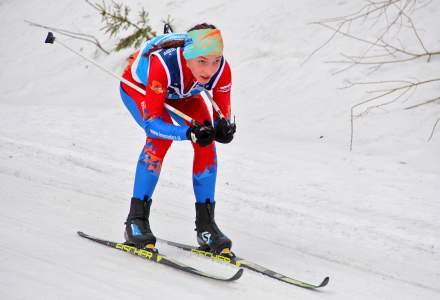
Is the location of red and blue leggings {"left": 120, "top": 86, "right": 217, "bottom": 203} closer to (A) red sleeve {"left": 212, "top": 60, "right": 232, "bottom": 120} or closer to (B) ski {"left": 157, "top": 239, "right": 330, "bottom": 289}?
(A) red sleeve {"left": 212, "top": 60, "right": 232, "bottom": 120}

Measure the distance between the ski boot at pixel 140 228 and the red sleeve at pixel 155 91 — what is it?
2.05 ft

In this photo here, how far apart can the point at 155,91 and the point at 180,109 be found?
45 centimetres

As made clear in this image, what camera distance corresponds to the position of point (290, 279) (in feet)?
13.5

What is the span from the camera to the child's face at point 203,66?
165 inches

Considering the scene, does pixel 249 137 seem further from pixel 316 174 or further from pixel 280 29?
pixel 280 29

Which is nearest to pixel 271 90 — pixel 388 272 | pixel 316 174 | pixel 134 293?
pixel 316 174

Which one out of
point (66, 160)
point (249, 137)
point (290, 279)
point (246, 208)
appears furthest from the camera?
point (249, 137)

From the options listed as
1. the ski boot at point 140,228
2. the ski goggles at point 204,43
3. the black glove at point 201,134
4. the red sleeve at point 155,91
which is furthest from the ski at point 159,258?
the ski goggles at point 204,43

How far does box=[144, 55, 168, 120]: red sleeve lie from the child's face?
0.59 ft

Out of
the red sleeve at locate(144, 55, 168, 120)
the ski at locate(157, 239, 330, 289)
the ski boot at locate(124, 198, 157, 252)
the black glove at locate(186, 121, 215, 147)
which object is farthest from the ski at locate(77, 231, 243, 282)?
the red sleeve at locate(144, 55, 168, 120)

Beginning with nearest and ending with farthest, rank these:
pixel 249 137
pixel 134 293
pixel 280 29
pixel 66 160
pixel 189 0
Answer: pixel 134 293 < pixel 66 160 < pixel 249 137 < pixel 280 29 < pixel 189 0

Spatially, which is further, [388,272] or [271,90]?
[271,90]

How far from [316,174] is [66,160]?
8.48ft

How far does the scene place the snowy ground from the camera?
13.4 feet
